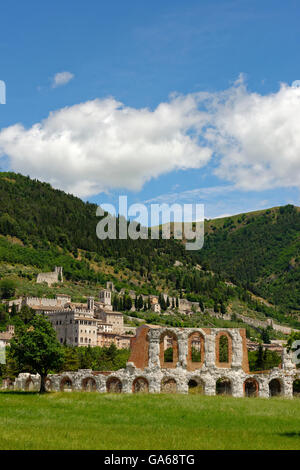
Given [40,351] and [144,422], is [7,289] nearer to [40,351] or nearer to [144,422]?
[40,351]

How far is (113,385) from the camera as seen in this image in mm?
48781

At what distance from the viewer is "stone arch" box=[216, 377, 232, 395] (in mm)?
49141

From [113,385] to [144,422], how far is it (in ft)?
62.0

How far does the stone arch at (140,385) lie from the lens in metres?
47.0

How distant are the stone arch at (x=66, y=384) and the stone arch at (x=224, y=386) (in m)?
13.3

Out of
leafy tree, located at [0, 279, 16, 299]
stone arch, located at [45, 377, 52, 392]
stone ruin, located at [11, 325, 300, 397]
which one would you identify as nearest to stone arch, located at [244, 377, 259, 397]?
stone ruin, located at [11, 325, 300, 397]

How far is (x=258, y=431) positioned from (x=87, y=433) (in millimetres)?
8057

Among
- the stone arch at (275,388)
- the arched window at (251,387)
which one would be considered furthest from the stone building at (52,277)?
the stone arch at (275,388)

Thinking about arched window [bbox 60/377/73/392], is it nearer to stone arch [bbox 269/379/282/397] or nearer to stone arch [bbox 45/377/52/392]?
stone arch [bbox 45/377/52/392]

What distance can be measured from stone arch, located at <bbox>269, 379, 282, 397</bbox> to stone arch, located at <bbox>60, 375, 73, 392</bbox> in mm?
17603

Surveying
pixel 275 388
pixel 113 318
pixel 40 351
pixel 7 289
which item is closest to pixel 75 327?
pixel 113 318

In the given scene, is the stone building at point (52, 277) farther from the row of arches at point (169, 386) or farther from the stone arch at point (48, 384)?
the row of arches at point (169, 386)
